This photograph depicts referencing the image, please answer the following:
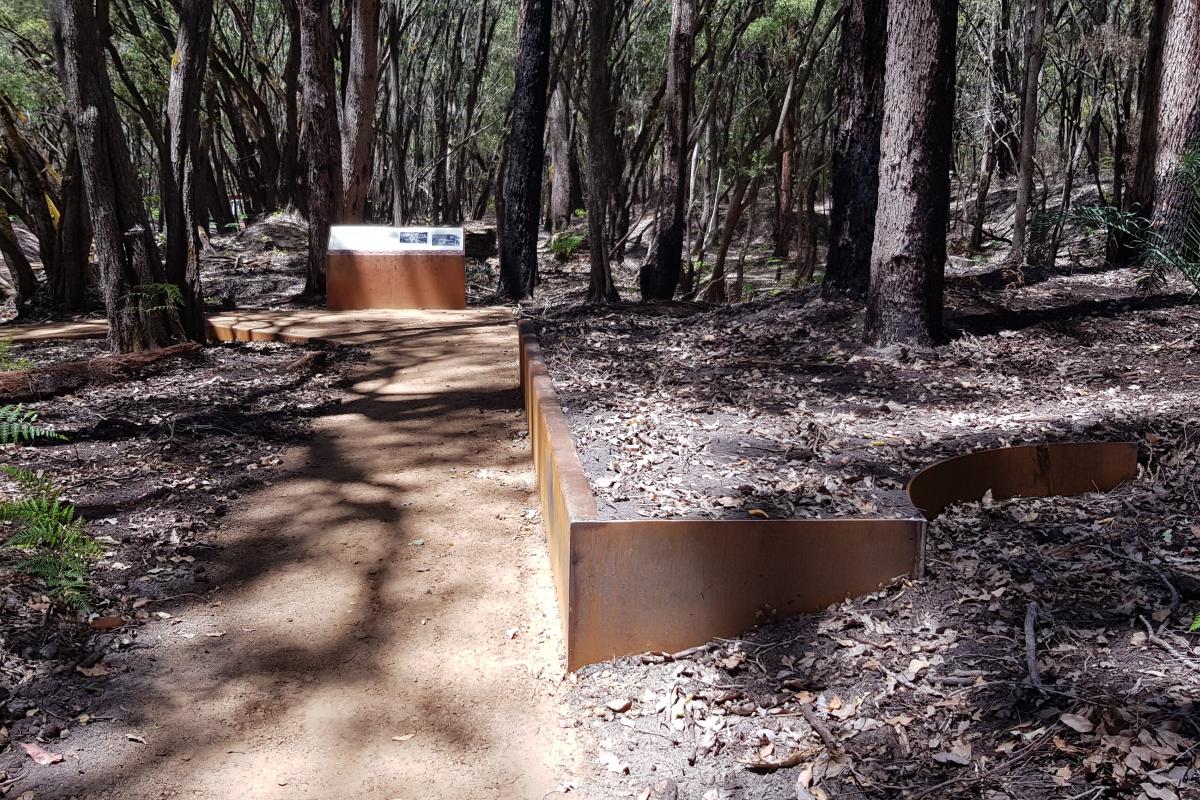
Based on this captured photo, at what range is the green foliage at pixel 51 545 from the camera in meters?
4.14

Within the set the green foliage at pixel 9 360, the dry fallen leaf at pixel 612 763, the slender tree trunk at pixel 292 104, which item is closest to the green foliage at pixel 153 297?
the green foliage at pixel 9 360

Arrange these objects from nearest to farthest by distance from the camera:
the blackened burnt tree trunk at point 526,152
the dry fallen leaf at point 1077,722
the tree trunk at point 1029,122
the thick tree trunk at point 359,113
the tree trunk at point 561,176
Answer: the dry fallen leaf at point 1077,722 < the tree trunk at point 1029,122 < the blackened burnt tree trunk at point 526,152 < the thick tree trunk at point 359,113 < the tree trunk at point 561,176

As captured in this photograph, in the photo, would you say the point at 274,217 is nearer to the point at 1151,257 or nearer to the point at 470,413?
the point at 470,413

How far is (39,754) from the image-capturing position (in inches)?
129

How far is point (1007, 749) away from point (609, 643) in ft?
4.84

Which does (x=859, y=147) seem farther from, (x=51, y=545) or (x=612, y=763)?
(x=51, y=545)

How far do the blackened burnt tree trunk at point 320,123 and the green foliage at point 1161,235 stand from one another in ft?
29.6

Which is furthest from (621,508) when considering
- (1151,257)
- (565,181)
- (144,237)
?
(565,181)

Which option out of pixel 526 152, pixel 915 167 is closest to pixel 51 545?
pixel 915 167

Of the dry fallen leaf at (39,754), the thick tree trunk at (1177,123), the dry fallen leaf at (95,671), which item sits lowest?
the dry fallen leaf at (39,754)

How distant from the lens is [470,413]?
7359 millimetres

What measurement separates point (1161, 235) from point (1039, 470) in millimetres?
5585

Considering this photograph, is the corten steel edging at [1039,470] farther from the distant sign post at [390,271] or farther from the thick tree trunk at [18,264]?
the thick tree trunk at [18,264]

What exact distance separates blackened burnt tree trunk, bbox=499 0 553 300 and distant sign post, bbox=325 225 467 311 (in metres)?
1.33
